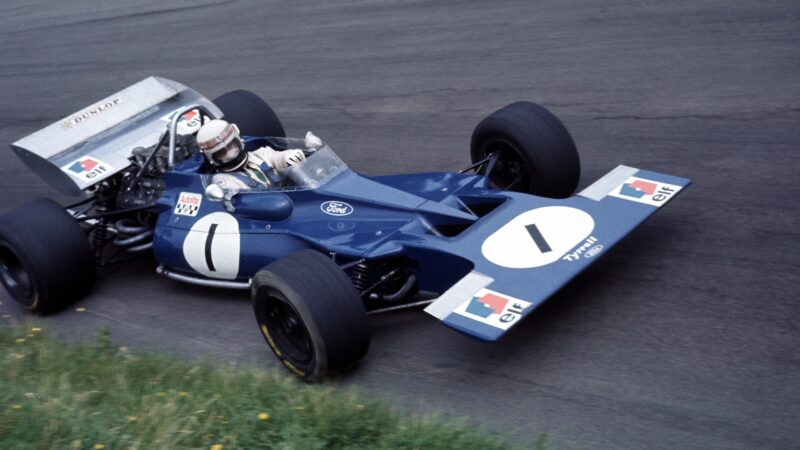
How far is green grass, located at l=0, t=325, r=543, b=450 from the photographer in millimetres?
4504

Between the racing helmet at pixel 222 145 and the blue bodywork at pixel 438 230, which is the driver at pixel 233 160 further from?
the blue bodywork at pixel 438 230

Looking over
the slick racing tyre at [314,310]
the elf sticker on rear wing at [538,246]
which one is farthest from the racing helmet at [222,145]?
the elf sticker on rear wing at [538,246]

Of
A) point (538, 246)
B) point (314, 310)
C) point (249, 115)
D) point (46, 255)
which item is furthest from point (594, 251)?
point (249, 115)

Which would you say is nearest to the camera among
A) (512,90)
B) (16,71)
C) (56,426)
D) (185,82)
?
(56,426)

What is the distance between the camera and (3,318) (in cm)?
723

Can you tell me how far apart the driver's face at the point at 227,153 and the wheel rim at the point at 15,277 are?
1.66 m

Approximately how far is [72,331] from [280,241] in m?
1.75

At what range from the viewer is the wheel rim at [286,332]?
565cm

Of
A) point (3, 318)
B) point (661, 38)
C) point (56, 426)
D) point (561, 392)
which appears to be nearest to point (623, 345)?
point (561, 392)

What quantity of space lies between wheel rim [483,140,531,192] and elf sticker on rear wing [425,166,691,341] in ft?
2.82

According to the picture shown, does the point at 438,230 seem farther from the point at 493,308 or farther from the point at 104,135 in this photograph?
the point at 104,135

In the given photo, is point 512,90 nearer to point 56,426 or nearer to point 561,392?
point 561,392

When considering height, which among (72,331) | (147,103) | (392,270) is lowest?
(72,331)

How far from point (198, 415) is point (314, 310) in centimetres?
88
